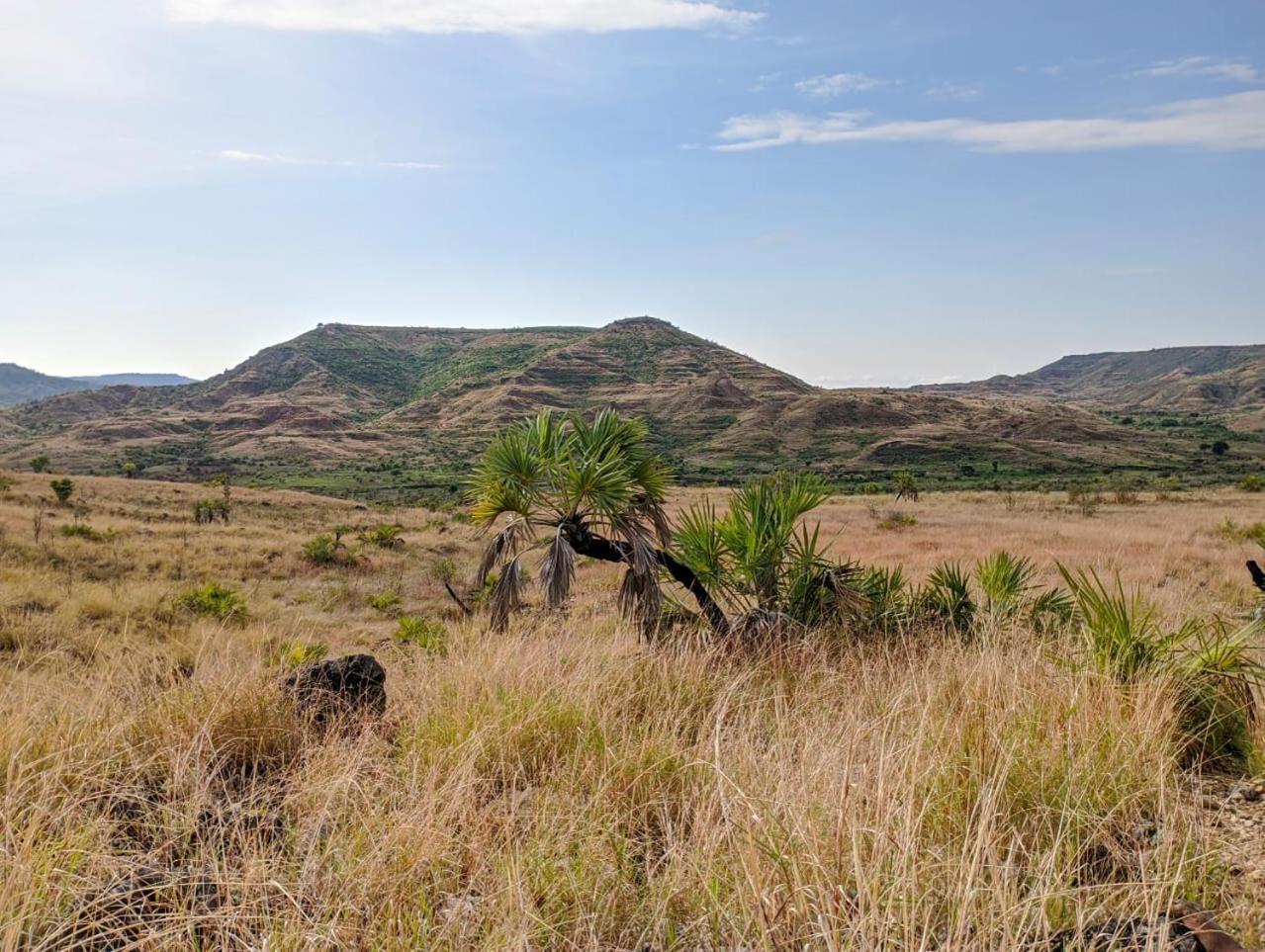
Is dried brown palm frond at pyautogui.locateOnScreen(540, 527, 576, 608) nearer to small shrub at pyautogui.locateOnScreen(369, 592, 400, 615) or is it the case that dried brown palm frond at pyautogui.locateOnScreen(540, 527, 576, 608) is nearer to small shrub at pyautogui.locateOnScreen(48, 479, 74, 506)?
small shrub at pyautogui.locateOnScreen(369, 592, 400, 615)

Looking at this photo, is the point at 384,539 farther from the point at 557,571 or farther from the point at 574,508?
the point at 557,571

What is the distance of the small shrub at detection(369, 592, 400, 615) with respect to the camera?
51.9 ft

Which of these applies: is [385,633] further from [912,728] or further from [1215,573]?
[1215,573]

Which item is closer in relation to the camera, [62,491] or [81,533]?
[81,533]

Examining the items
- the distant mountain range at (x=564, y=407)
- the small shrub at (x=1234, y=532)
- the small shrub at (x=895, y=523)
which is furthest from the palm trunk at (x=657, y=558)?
the distant mountain range at (x=564, y=407)

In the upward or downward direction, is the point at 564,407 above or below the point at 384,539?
above

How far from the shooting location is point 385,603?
15875mm

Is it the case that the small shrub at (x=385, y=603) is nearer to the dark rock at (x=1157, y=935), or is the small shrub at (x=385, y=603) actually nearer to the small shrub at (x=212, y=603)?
the small shrub at (x=212, y=603)

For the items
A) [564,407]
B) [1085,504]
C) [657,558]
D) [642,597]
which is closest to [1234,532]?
[1085,504]

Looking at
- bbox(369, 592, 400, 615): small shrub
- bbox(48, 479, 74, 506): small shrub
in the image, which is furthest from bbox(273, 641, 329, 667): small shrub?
bbox(48, 479, 74, 506): small shrub

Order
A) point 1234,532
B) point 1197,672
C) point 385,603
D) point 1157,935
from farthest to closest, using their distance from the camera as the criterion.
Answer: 1. point 1234,532
2. point 385,603
3. point 1197,672
4. point 1157,935

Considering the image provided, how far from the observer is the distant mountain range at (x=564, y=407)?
284 feet

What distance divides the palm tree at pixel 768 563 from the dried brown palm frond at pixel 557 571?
1475mm

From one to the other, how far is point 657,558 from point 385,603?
36.2ft
